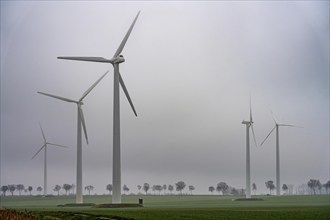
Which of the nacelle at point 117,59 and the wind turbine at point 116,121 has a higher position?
the nacelle at point 117,59

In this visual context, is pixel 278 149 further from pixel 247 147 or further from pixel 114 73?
pixel 114 73

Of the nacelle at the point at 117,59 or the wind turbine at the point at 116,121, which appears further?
the nacelle at the point at 117,59

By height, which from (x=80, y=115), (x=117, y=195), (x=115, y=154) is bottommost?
(x=117, y=195)

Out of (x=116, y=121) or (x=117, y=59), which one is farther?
(x=117, y=59)

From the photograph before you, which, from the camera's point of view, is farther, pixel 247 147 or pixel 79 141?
pixel 247 147

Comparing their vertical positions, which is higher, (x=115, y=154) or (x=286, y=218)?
(x=115, y=154)

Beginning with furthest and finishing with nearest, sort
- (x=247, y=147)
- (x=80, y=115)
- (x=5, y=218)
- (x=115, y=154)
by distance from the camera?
(x=247, y=147) < (x=80, y=115) < (x=115, y=154) < (x=5, y=218)

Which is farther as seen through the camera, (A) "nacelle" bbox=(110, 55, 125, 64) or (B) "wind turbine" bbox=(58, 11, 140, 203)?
(A) "nacelle" bbox=(110, 55, 125, 64)

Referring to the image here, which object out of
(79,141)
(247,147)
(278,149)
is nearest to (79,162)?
(79,141)

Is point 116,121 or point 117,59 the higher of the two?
point 117,59

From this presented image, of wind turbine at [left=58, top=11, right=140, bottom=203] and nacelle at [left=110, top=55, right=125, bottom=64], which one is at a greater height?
nacelle at [left=110, top=55, right=125, bottom=64]

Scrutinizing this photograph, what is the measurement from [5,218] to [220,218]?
85.8ft

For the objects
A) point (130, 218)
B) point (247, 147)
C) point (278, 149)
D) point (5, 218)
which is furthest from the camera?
point (278, 149)

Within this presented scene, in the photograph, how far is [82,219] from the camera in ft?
194
